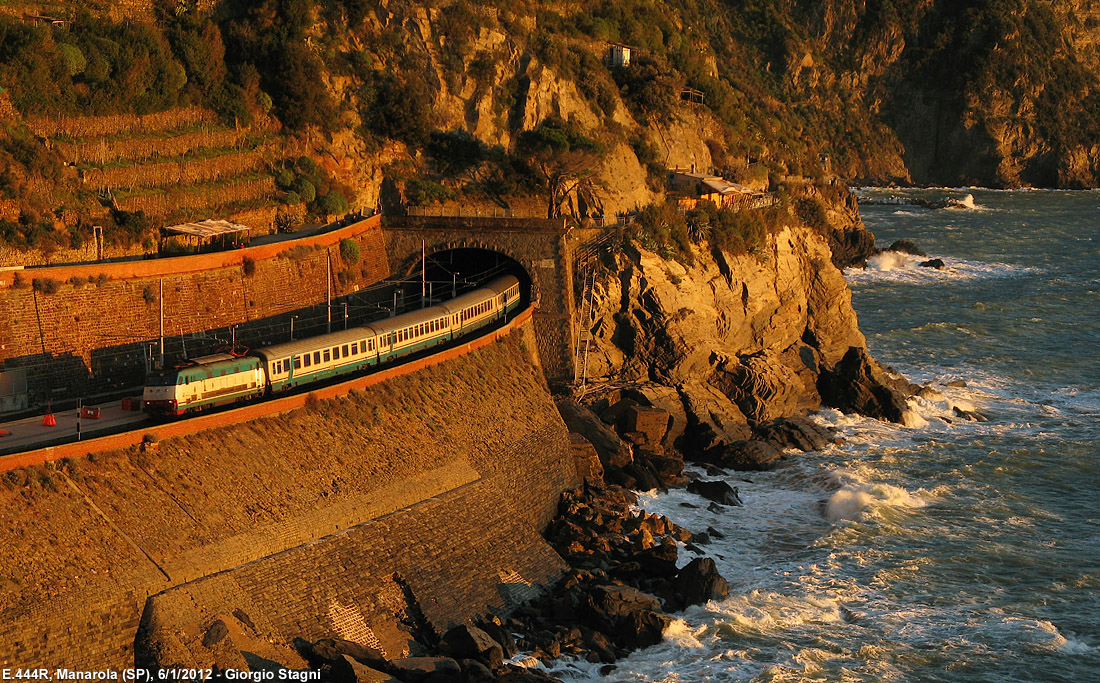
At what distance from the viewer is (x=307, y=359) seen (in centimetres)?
4416

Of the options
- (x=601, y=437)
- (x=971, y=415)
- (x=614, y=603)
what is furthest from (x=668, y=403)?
(x=971, y=415)

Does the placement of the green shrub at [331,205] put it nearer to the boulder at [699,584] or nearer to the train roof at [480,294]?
the train roof at [480,294]

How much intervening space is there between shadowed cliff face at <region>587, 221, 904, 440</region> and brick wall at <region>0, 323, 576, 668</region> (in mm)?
11980

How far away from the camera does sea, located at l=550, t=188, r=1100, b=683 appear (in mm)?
39250

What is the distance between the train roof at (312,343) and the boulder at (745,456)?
60.7 feet

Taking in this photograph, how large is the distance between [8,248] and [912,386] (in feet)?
159

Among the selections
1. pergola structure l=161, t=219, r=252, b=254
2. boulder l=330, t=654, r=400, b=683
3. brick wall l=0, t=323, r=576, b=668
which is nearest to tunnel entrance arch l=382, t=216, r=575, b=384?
pergola structure l=161, t=219, r=252, b=254

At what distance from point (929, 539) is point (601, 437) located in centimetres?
1441

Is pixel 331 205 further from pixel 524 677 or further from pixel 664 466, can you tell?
pixel 524 677

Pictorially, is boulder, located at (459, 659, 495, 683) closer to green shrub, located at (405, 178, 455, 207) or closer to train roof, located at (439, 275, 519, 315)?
train roof, located at (439, 275, 519, 315)

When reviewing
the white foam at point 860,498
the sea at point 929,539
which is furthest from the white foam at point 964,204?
the white foam at point 860,498

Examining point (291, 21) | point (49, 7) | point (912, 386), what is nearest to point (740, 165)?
point (912, 386)

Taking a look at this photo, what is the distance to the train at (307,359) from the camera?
39.1m

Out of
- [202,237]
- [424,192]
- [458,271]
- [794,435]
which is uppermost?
[424,192]
